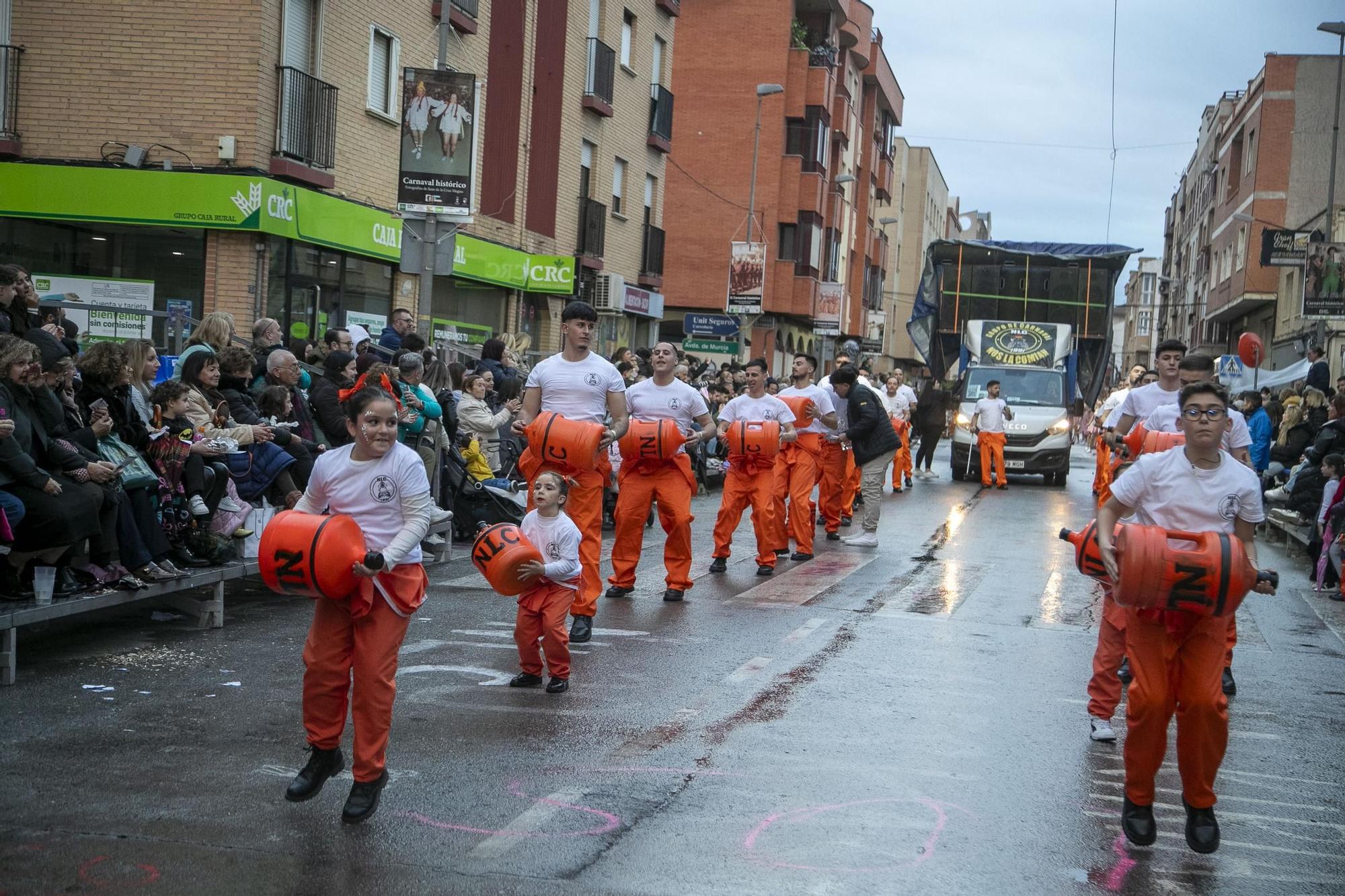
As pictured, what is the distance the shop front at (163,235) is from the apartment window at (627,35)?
15.0m

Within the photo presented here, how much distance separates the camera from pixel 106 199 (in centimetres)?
1848

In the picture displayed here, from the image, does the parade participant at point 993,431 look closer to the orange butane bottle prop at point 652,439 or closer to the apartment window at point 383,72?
the apartment window at point 383,72

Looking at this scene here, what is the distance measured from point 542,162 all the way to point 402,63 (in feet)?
21.8

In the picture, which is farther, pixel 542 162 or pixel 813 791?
pixel 542 162

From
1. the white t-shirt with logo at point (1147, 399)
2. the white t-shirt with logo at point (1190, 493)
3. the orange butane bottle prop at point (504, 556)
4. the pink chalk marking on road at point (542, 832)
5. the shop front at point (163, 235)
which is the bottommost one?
the pink chalk marking on road at point (542, 832)

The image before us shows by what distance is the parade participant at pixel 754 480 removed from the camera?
12664mm

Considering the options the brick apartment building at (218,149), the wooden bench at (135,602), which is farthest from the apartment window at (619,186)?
the wooden bench at (135,602)

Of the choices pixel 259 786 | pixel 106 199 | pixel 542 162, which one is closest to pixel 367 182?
pixel 106 199

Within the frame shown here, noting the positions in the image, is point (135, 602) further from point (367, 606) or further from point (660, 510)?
point (367, 606)

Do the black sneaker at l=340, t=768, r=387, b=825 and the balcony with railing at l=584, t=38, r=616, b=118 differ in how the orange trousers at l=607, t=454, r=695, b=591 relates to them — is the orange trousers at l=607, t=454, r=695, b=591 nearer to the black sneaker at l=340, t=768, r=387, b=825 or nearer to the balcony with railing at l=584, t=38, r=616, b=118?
the black sneaker at l=340, t=768, r=387, b=825

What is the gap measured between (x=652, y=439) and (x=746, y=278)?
1021 inches

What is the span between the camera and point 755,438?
40.6ft

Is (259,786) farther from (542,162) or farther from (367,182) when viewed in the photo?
(542,162)

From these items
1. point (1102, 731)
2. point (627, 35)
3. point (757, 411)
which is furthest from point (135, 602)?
point (627, 35)
